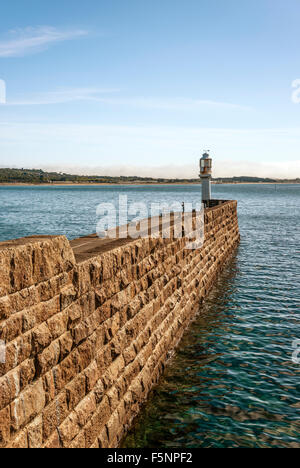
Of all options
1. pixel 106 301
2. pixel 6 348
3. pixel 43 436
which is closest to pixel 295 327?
pixel 106 301

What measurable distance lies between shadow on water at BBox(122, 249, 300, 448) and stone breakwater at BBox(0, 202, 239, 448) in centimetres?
38

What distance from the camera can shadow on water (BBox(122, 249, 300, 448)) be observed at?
5.91 metres

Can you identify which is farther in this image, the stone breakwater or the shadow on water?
the shadow on water

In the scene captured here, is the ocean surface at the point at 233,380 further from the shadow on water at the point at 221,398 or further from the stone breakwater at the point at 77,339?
the stone breakwater at the point at 77,339

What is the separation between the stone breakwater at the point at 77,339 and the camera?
354 cm

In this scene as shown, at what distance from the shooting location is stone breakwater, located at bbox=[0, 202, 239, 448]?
139 inches

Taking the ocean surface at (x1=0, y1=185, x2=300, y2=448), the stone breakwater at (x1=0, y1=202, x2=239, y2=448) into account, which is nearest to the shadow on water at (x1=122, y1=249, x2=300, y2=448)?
the ocean surface at (x1=0, y1=185, x2=300, y2=448)

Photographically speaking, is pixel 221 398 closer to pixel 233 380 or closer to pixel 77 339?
pixel 233 380

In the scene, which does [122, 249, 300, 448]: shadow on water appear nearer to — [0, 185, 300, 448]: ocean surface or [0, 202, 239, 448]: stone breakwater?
[0, 185, 300, 448]: ocean surface

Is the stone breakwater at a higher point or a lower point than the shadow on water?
higher

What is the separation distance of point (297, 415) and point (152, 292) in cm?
318

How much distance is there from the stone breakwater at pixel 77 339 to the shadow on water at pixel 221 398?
14.9 inches
